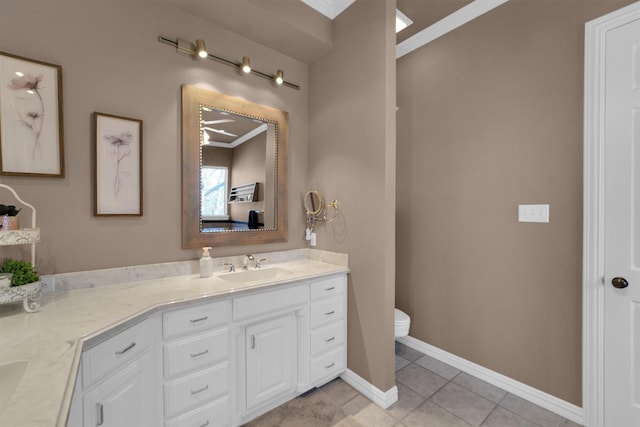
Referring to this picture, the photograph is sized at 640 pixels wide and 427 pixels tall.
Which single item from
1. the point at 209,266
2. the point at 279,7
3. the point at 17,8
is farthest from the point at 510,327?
the point at 17,8

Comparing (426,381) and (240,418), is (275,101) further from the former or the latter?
(426,381)

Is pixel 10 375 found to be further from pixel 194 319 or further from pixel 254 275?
pixel 254 275

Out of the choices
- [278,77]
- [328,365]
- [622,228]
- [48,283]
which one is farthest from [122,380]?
[622,228]

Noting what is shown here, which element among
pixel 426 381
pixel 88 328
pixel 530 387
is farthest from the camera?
pixel 426 381

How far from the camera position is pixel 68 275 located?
148 cm

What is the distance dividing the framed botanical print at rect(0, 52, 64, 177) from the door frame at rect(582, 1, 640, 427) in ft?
9.65

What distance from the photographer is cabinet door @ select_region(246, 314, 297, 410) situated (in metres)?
1.61

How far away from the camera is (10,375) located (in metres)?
0.74

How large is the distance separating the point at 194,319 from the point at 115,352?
1.19 ft

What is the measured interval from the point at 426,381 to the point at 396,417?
0.49m

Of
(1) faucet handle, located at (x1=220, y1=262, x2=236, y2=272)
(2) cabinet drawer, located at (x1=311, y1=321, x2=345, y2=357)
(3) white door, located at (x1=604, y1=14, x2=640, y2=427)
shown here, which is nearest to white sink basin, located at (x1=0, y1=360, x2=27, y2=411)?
(1) faucet handle, located at (x1=220, y1=262, x2=236, y2=272)

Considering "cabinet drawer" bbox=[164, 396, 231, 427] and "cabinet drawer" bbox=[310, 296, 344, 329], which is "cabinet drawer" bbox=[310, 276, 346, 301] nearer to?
"cabinet drawer" bbox=[310, 296, 344, 329]

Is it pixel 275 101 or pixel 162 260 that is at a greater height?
pixel 275 101

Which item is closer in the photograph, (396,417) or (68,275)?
(68,275)
